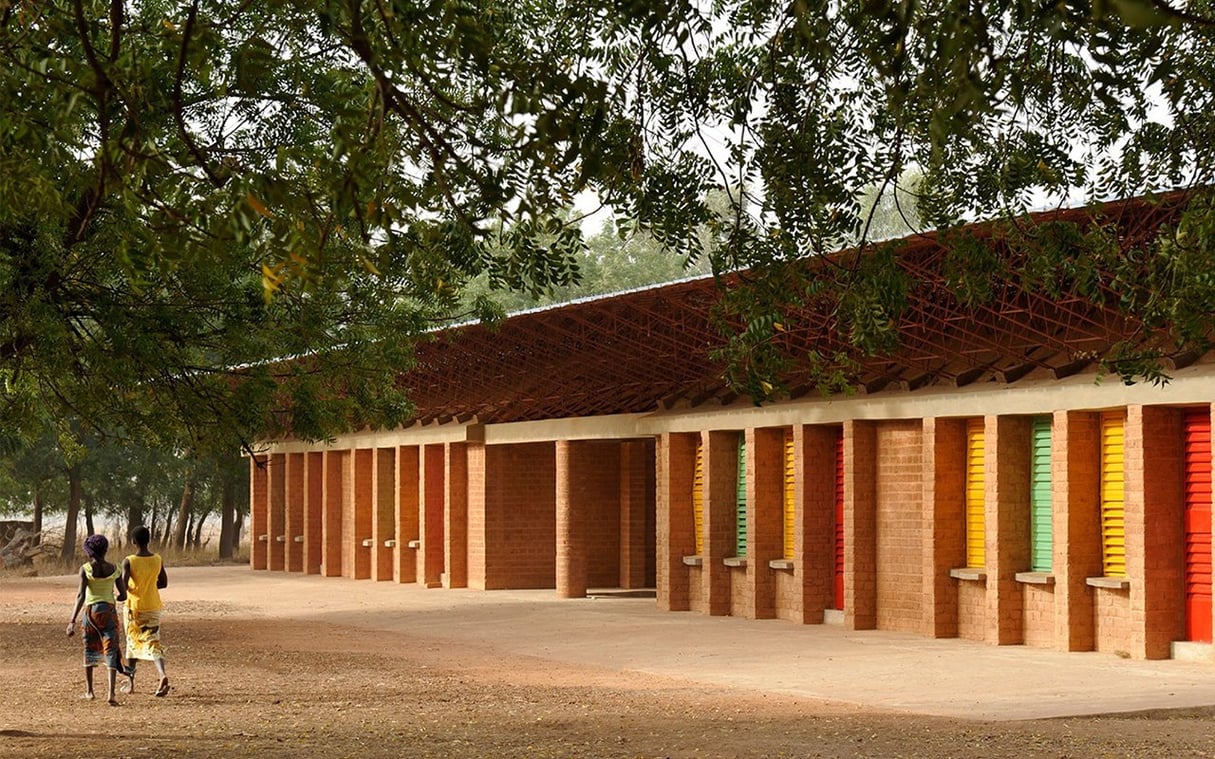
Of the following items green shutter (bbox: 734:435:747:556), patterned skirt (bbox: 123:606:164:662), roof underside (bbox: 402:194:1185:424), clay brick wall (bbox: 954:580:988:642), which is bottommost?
clay brick wall (bbox: 954:580:988:642)

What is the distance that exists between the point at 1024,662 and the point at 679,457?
9.50 meters

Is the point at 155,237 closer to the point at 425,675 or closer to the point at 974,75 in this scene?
the point at 974,75

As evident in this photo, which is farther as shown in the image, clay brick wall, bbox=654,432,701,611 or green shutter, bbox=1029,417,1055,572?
clay brick wall, bbox=654,432,701,611

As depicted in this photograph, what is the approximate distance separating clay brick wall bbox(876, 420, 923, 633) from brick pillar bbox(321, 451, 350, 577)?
18.8 meters

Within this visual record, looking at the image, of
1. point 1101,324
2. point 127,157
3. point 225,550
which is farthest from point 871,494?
point 225,550

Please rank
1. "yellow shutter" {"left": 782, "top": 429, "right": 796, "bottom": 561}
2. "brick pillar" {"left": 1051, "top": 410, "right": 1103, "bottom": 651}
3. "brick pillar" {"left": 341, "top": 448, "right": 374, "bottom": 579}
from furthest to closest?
"brick pillar" {"left": 341, "top": 448, "right": 374, "bottom": 579} < "yellow shutter" {"left": 782, "top": 429, "right": 796, "bottom": 561} < "brick pillar" {"left": 1051, "top": 410, "right": 1103, "bottom": 651}

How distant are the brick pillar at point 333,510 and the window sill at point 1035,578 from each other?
21533mm

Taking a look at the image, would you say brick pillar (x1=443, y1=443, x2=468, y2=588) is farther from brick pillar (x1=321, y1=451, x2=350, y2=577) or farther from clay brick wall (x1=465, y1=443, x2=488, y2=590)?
brick pillar (x1=321, y1=451, x2=350, y2=577)

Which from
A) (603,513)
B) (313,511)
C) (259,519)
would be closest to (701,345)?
(603,513)

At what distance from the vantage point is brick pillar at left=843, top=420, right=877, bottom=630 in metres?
22.6

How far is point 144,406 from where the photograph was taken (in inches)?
698

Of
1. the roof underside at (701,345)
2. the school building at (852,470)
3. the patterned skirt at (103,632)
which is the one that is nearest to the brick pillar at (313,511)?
the school building at (852,470)

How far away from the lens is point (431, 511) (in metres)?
34.8

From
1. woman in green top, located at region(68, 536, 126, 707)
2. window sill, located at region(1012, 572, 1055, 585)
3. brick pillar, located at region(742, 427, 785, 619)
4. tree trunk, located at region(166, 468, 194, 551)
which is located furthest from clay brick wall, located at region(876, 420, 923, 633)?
tree trunk, located at region(166, 468, 194, 551)
